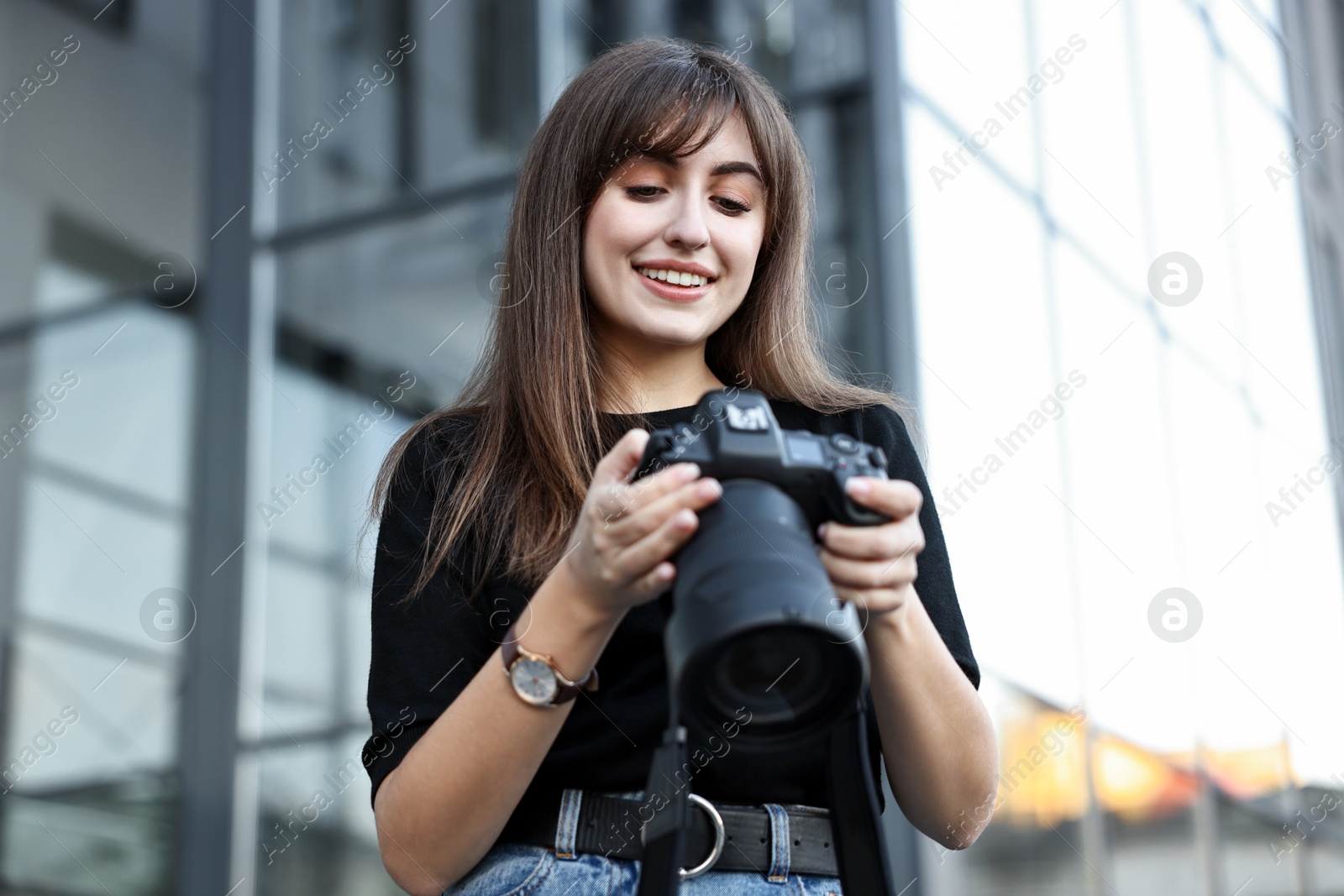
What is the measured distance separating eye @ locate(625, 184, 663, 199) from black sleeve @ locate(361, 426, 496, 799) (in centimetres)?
34

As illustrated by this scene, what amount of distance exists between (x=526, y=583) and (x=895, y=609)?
0.34 metres

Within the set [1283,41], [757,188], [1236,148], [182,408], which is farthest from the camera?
[1283,41]

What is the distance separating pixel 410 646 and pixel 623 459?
13.1 inches

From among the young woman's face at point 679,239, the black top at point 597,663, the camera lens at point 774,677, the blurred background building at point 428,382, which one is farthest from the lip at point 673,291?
the blurred background building at point 428,382

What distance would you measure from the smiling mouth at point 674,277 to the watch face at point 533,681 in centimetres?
41

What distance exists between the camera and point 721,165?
3.85 ft

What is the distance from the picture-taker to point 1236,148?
515 cm

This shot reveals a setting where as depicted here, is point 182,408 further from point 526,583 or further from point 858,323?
point 526,583

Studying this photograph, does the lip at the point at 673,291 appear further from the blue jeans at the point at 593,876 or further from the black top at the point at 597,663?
the blue jeans at the point at 593,876

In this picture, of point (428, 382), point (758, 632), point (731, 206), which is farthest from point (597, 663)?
point (428, 382)

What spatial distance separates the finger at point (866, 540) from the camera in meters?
0.82

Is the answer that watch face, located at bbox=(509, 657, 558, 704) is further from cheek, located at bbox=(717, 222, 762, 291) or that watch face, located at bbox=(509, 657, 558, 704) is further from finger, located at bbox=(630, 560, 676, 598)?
cheek, located at bbox=(717, 222, 762, 291)

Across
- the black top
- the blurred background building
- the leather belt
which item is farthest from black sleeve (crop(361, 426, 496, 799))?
the blurred background building

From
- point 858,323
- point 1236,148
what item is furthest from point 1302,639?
point 858,323
